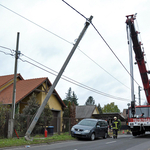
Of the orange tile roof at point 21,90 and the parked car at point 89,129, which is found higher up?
the orange tile roof at point 21,90

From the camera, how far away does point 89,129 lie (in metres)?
15.6

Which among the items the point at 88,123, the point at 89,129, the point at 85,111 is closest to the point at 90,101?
the point at 85,111

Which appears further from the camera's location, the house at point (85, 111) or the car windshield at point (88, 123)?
the house at point (85, 111)

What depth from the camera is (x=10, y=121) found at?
14.8 meters

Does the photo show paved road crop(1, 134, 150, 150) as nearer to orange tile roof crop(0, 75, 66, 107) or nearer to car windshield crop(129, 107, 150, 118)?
car windshield crop(129, 107, 150, 118)

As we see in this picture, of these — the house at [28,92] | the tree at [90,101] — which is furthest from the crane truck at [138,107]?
the tree at [90,101]

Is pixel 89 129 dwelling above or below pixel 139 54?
below

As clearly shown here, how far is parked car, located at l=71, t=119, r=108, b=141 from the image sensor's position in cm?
1541

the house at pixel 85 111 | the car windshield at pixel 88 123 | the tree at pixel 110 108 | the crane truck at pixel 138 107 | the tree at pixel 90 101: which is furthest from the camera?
the tree at pixel 90 101

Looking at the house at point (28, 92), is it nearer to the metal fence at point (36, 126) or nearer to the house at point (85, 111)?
the metal fence at point (36, 126)

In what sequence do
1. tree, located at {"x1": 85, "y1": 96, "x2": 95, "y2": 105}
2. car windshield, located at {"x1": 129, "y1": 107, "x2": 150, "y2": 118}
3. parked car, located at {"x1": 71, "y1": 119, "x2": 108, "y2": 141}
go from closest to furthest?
parked car, located at {"x1": 71, "y1": 119, "x2": 108, "y2": 141} < car windshield, located at {"x1": 129, "y1": 107, "x2": 150, "y2": 118} < tree, located at {"x1": 85, "y1": 96, "x2": 95, "y2": 105}

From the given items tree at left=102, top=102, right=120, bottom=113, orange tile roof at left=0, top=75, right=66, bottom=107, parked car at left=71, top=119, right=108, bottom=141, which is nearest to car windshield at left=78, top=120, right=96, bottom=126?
parked car at left=71, top=119, right=108, bottom=141

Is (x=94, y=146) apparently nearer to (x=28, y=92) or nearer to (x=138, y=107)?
(x=138, y=107)

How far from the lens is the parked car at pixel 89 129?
15405 millimetres
